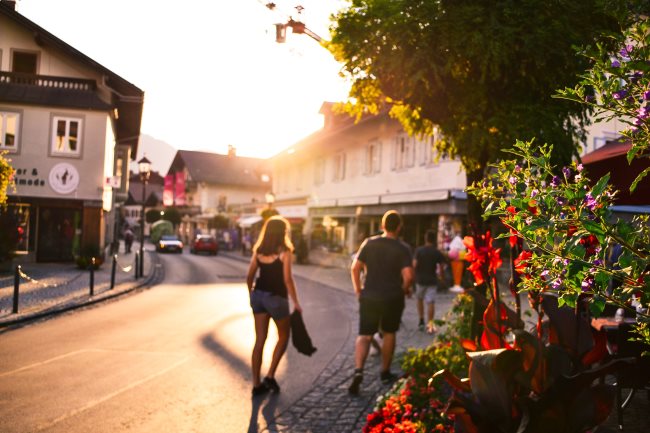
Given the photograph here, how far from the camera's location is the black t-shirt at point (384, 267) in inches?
238

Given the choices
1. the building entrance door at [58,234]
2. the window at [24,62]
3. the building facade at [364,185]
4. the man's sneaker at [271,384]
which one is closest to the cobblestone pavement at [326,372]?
the man's sneaker at [271,384]

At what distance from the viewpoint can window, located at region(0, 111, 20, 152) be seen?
2219 centimetres

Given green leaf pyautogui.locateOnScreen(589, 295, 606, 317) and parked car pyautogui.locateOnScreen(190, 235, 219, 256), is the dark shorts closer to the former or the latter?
green leaf pyautogui.locateOnScreen(589, 295, 606, 317)

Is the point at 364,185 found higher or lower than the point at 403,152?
lower

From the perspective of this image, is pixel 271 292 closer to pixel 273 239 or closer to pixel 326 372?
pixel 273 239

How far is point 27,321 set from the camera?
9680mm

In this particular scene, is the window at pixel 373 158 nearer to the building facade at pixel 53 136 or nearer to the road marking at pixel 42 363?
the building facade at pixel 53 136

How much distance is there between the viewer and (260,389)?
223 inches

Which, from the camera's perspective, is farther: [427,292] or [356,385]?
[427,292]

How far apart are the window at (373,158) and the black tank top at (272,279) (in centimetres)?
1993

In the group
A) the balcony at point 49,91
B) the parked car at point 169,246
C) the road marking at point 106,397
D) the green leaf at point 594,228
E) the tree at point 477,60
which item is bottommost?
the parked car at point 169,246

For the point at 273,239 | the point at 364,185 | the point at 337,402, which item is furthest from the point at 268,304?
the point at 364,185

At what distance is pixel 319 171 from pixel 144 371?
26.8m

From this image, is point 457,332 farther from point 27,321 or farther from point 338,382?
point 27,321
